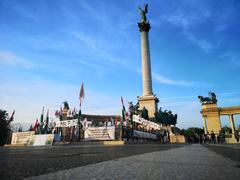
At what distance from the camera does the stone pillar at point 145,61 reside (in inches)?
2002

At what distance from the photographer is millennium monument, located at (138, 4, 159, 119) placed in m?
49.1

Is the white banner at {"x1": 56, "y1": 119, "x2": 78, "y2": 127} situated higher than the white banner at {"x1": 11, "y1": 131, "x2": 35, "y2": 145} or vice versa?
the white banner at {"x1": 56, "y1": 119, "x2": 78, "y2": 127}

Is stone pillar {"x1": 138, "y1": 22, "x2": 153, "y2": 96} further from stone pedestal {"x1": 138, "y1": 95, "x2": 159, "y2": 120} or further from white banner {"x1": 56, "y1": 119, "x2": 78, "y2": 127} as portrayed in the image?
white banner {"x1": 56, "y1": 119, "x2": 78, "y2": 127}

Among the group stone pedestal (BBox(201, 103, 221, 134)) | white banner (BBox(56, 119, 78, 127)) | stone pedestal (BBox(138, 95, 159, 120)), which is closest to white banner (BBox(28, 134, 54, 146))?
white banner (BBox(56, 119, 78, 127))

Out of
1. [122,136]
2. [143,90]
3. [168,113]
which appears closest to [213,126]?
[168,113]

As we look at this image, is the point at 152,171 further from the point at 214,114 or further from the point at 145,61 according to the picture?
the point at 214,114

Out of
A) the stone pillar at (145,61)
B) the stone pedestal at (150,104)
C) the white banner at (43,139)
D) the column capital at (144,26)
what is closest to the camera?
the white banner at (43,139)

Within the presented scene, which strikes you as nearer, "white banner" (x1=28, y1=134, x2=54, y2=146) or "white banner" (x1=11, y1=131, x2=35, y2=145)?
"white banner" (x1=28, y1=134, x2=54, y2=146)

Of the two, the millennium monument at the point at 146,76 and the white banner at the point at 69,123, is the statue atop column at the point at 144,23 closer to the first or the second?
the millennium monument at the point at 146,76

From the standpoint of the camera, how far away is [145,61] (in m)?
52.9

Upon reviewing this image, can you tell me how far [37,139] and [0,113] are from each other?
56.9ft

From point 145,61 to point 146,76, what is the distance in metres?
4.08

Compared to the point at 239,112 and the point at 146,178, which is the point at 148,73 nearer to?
the point at 239,112

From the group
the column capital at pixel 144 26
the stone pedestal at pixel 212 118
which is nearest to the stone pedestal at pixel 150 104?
the stone pedestal at pixel 212 118
